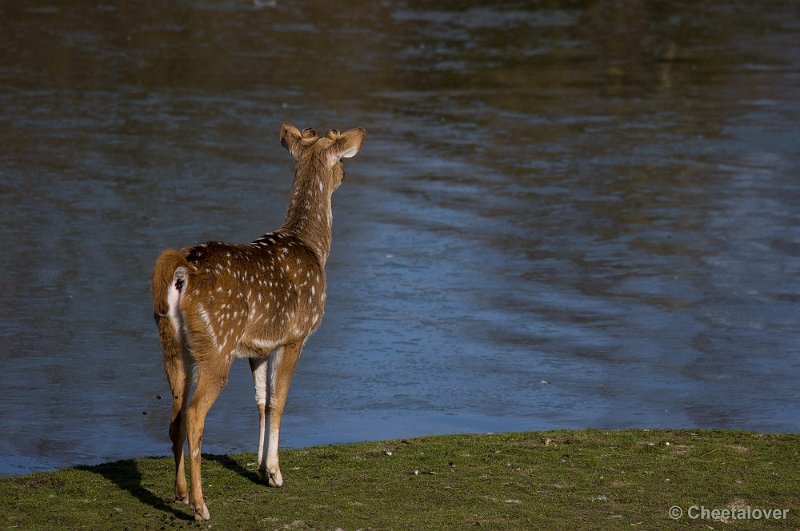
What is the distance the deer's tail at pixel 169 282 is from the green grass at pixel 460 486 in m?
1.08

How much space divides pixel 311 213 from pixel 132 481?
2011 millimetres

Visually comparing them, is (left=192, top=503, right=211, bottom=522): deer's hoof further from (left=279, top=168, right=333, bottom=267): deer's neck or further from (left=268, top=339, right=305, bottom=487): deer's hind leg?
(left=279, top=168, right=333, bottom=267): deer's neck

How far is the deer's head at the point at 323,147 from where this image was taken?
9094 mm

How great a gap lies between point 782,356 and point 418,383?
3007mm

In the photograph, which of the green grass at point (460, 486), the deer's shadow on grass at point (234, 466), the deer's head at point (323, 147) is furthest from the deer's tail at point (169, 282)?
the deer's head at point (323, 147)

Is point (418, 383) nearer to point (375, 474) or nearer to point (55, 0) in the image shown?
point (375, 474)

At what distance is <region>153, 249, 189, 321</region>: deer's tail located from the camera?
7090mm

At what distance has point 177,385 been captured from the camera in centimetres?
734

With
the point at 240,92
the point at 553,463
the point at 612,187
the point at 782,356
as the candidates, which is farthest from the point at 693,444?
the point at 240,92

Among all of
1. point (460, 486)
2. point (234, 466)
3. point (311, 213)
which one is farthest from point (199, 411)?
point (311, 213)

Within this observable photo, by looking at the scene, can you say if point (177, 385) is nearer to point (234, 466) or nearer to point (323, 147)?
point (234, 466)

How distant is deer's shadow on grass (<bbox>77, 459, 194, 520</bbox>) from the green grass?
0.01 meters

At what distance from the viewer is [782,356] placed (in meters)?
11.5

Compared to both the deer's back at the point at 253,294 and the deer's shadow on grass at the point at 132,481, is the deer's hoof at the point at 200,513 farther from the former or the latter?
the deer's back at the point at 253,294
